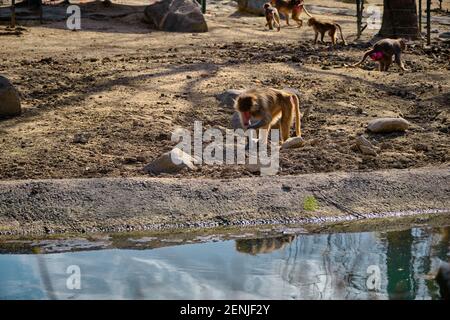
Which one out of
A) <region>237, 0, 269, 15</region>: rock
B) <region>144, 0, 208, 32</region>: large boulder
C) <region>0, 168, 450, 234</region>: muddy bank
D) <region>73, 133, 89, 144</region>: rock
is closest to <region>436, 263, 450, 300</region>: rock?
<region>0, 168, 450, 234</region>: muddy bank

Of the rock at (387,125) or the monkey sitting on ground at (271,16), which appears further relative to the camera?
the monkey sitting on ground at (271,16)

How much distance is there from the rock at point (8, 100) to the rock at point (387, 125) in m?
4.00

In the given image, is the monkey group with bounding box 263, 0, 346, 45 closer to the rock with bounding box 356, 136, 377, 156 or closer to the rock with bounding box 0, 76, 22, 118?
the rock with bounding box 356, 136, 377, 156

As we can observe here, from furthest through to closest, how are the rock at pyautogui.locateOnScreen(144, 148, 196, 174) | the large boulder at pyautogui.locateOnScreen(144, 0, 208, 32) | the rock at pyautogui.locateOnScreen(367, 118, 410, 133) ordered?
the large boulder at pyautogui.locateOnScreen(144, 0, 208, 32), the rock at pyautogui.locateOnScreen(367, 118, 410, 133), the rock at pyautogui.locateOnScreen(144, 148, 196, 174)

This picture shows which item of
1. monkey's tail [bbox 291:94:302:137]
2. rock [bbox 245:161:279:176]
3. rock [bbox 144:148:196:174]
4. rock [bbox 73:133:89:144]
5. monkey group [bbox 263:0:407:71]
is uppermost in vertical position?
monkey group [bbox 263:0:407:71]

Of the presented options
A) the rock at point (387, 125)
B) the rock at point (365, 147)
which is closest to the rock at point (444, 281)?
the rock at point (365, 147)

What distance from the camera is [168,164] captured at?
30.6 ft

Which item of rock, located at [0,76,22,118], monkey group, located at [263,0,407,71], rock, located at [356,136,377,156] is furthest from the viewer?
monkey group, located at [263,0,407,71]

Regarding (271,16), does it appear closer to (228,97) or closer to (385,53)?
(385,53)

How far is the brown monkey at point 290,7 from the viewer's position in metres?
20.2

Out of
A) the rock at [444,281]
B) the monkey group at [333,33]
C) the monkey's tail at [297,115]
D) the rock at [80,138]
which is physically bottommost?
the rock at [444,281]

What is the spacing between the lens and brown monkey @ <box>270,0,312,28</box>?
20.2 m

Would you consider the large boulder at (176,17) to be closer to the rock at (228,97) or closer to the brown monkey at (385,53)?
the brown monkey at (385,53)

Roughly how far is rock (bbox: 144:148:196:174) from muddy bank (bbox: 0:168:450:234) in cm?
47
